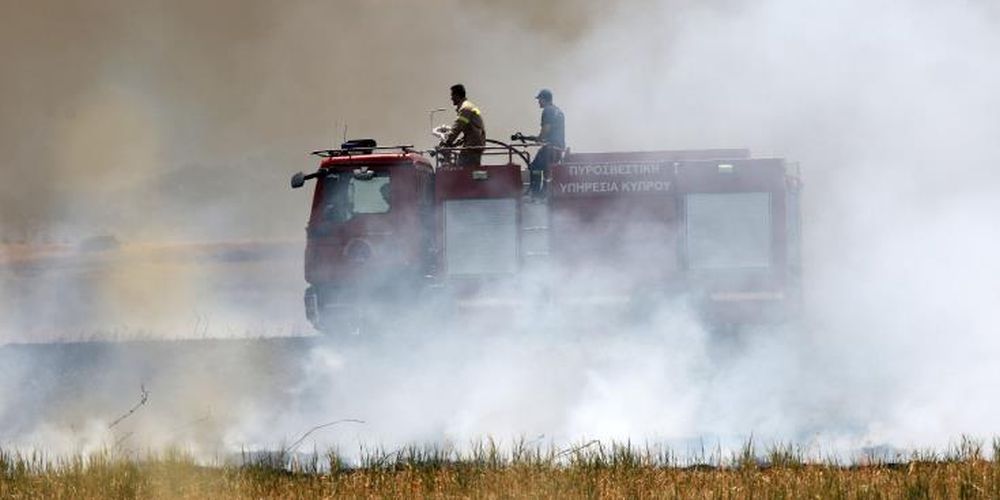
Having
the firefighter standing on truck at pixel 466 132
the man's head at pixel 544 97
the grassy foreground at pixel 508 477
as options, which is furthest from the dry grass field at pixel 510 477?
the man's head at pixel 544 97

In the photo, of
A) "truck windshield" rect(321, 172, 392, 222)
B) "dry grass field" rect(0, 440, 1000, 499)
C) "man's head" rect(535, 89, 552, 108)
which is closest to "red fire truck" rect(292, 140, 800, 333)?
"truck windshield" rect(321, 172, 392, 222)

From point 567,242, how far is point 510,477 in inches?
354

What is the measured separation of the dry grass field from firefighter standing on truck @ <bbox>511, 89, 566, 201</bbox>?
306 inches

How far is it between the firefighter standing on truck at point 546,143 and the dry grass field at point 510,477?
25.5 feet

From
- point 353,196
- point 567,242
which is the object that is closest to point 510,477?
point 567,242

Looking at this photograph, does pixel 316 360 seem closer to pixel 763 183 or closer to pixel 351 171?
pixel 351 171

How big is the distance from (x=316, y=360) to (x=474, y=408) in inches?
184

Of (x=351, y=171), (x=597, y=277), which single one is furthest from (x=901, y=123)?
(x=351, y=171)

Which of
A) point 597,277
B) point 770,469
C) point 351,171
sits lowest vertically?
point 770,469

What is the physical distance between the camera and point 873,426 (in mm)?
17531

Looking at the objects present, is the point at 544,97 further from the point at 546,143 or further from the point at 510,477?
the point at 510,477

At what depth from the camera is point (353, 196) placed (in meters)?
22.4

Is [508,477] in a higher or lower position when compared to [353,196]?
lower

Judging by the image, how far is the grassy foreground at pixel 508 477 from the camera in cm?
1251
